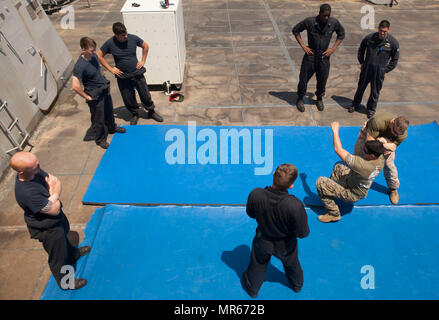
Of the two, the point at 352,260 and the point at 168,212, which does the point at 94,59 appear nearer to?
the point at 168,212

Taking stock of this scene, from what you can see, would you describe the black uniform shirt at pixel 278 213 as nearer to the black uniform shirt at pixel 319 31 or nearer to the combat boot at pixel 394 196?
the combat boot at pixel 394 196

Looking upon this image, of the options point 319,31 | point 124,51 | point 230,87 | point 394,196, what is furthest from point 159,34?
point 394,196

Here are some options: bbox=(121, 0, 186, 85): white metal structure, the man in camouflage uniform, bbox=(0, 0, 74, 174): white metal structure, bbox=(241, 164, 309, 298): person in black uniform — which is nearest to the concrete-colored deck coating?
bbox=(0, 0, 74, 174): white metal structure

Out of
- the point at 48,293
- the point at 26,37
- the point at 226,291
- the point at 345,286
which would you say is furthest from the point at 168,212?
the point at 26,37

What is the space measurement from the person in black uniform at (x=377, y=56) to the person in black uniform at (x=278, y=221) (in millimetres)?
4596

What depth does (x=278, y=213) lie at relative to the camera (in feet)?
9.55

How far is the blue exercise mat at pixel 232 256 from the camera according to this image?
3.75 meters

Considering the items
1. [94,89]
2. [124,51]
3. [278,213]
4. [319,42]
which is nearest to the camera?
[278,213]

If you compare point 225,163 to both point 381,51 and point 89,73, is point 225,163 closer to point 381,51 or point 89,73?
point 89,73

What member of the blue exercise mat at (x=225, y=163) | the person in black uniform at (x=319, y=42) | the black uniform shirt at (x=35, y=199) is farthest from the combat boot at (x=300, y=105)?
the black uniform shirt at (x=35, y=199)

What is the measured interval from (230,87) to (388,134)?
457 cm

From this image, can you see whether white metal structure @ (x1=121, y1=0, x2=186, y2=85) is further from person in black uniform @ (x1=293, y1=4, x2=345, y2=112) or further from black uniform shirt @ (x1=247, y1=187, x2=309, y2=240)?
black uniform shirt @ (x1=247, y1=187, x2=309, y2=240)

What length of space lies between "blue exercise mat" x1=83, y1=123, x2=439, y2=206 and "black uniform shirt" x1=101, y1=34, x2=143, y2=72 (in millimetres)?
→ 1288

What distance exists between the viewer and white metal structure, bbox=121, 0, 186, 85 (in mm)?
6738
